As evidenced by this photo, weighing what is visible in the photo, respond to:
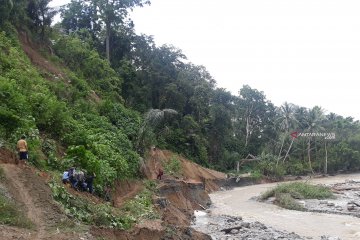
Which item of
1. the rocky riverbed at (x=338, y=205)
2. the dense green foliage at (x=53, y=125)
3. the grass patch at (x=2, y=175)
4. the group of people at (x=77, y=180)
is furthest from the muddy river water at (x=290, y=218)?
the grass patch at (x=2, y=175)

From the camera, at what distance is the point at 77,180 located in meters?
17.5

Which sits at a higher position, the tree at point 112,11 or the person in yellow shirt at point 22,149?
the tree at point 112,11

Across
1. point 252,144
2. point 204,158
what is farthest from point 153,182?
point 252,144

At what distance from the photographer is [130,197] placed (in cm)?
2377

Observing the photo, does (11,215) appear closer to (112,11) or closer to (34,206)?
(34,206)

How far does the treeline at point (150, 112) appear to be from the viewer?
2781cm

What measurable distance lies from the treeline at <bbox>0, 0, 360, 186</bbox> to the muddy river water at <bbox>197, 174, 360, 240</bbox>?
9.58 metres

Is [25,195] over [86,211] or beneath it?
over

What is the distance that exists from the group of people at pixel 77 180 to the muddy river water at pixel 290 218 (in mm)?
12138

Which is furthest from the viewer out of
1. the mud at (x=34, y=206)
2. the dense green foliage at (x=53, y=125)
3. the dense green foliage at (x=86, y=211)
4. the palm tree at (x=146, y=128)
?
the palm tree at (x=146, y=128)

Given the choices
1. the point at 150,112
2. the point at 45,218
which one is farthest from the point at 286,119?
the point at 45,218

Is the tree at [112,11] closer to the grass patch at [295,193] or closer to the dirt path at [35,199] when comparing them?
the grass patch at [295,193]

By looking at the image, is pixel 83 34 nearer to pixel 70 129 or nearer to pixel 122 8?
pixel 122 8

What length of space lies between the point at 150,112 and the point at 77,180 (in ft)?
50.2
